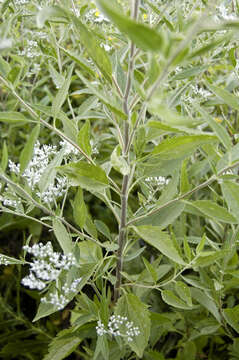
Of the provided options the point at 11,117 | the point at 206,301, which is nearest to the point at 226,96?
the point at 11,117

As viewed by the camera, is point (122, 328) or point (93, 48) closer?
point (93, 48)

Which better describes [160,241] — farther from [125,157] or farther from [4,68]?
[4,68]

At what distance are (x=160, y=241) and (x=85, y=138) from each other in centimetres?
32

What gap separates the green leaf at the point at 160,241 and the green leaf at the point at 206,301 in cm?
54

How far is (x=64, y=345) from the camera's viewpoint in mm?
1291

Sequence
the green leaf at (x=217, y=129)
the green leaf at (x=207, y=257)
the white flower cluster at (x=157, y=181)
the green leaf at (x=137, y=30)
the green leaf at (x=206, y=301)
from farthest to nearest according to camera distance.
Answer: the green leaf at (x=206, y=301) → the white flower cluster at (x=157, y=181) → the green leaf at (x=207, y=257) → the green leaf at (x=217, y=129) → the green leaf at (x=137, y=30)

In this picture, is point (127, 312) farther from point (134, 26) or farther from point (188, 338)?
point (134, 26)

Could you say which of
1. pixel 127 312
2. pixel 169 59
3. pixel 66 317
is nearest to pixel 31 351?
pixel 66 317

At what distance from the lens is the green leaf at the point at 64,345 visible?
1.26 metres

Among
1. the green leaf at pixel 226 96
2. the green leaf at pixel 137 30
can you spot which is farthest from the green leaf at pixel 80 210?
the green leaf at pixel 137 30

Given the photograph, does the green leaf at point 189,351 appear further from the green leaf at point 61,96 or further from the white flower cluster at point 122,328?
the green leaf at point 61,96

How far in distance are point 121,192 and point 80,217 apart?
14 centimetres

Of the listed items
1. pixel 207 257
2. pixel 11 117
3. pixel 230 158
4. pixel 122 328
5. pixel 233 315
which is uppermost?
pixel 11 117

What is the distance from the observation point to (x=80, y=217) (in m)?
1.05
